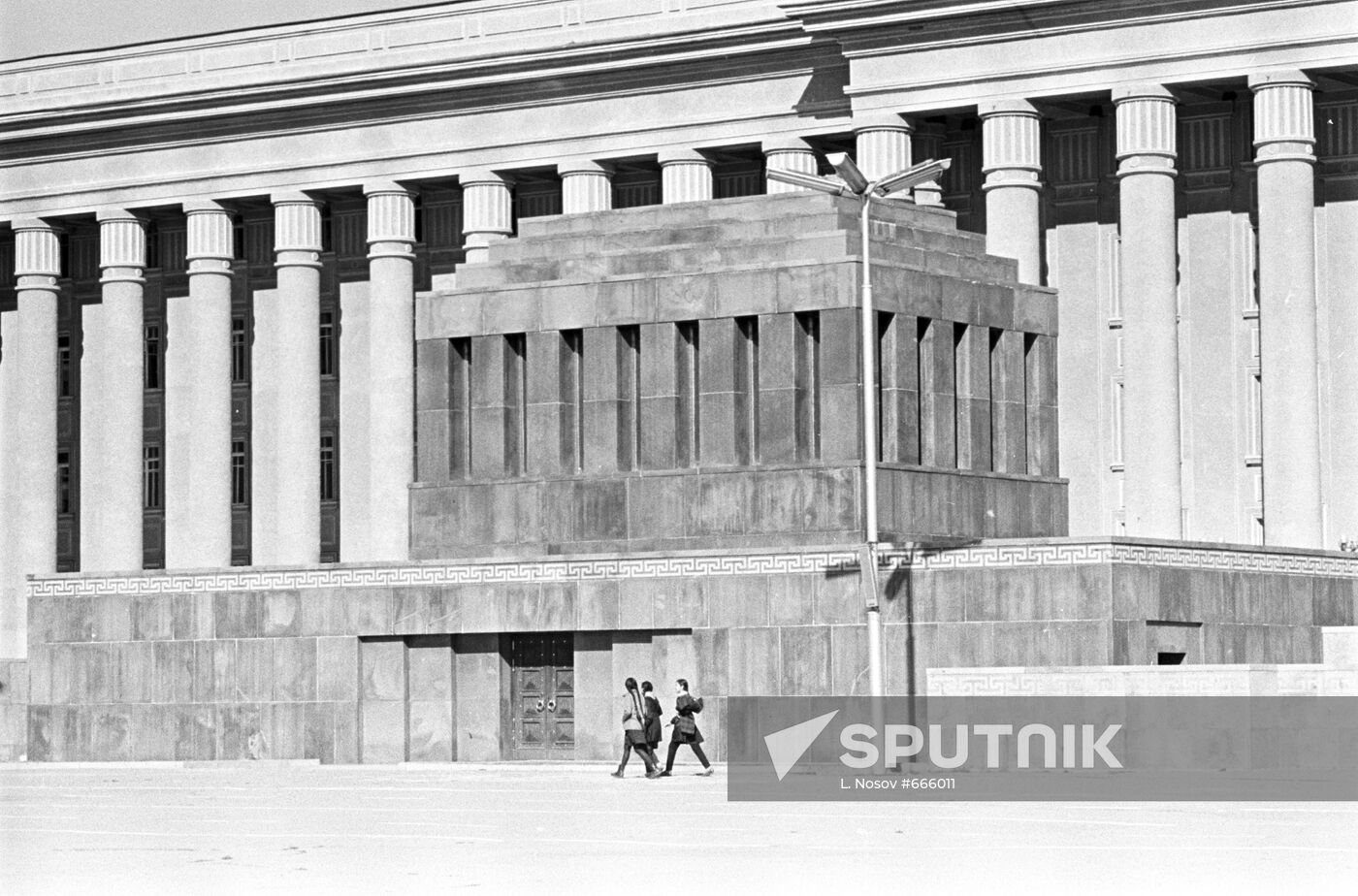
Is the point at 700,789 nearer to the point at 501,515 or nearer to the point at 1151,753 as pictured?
the point at 1151,753

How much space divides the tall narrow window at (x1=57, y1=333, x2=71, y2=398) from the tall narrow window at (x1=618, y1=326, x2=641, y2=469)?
46.4m

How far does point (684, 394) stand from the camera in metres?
50.1

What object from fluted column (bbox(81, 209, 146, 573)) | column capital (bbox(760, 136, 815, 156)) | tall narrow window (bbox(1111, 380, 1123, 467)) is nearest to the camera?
tall narrow window (bbox(1111, 380, 1123, 467))

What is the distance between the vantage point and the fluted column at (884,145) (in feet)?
237

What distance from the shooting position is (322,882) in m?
23.6

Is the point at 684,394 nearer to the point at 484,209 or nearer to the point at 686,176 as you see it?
the point at 686,176

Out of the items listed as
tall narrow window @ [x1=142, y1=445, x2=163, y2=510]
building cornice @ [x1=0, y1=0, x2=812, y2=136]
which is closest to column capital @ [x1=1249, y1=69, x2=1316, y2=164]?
→ building cornice @ [x1=0, y1=0, x2=812, y2=136]

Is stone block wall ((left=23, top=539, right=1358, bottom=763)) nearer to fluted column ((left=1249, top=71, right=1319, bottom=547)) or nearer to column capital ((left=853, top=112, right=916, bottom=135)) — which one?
fluted column ((left=1249, top=71, right=1319, bottom=547))

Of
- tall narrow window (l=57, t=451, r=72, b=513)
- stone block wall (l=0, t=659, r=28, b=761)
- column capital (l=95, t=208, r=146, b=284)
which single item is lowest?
stone block wall (l=0, t=659, r=28, b=761)

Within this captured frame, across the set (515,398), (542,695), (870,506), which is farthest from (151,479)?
(870,506)

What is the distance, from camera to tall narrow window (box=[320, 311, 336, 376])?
87.8 metres

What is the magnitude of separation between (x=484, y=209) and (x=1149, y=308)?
69.5 feet
